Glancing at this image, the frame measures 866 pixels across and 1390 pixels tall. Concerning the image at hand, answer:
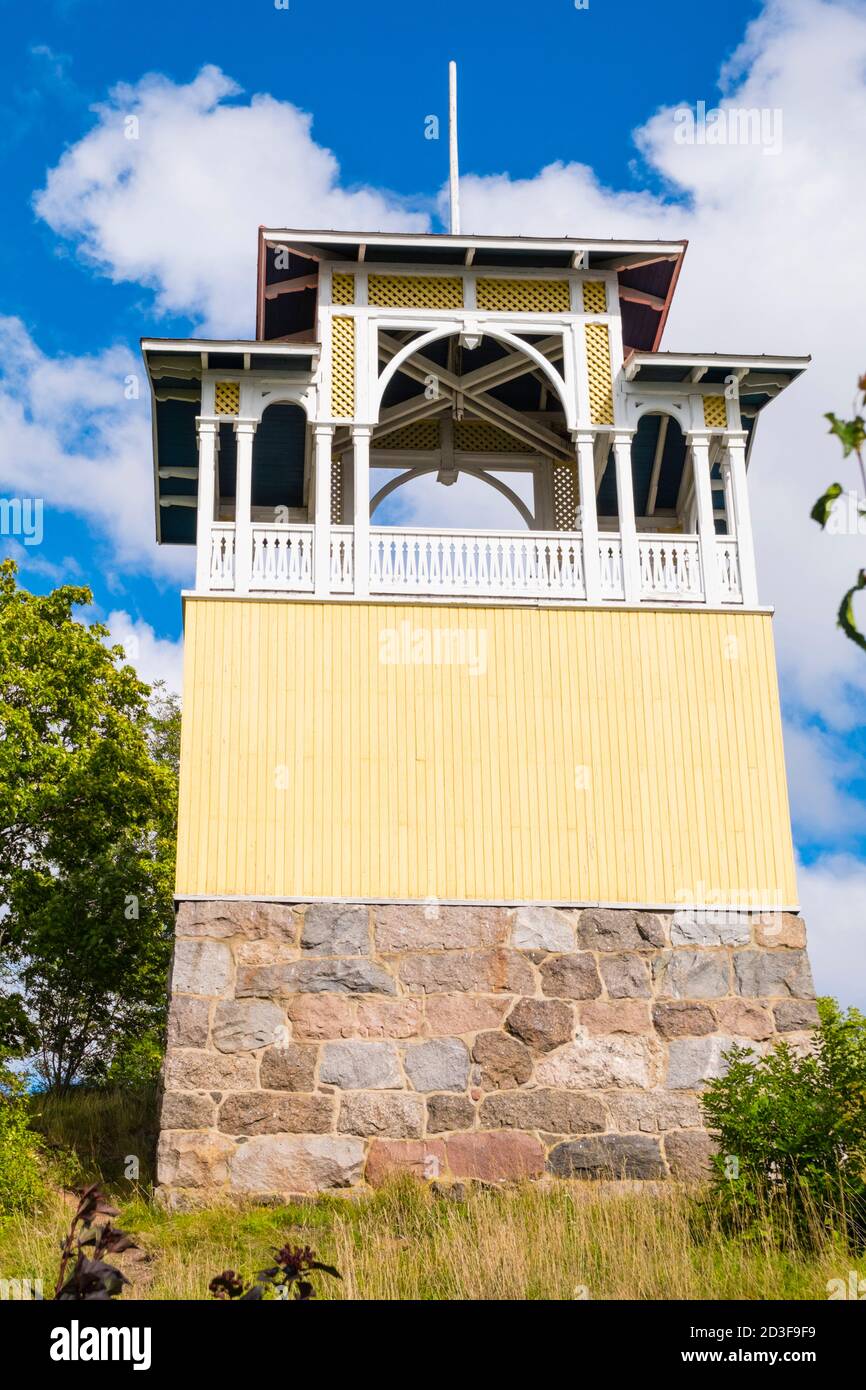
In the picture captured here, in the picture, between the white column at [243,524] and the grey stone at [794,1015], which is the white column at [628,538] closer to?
the white column at [243,524]

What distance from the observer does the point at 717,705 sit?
628 inches

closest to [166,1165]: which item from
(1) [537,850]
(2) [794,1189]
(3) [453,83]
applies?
(1) [537,850]

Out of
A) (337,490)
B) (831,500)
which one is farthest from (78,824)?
(831,500)

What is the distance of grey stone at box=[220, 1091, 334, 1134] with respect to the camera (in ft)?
46.4

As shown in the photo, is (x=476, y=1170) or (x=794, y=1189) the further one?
(x=476, y=1170)

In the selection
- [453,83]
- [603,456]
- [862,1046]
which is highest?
[453,83]

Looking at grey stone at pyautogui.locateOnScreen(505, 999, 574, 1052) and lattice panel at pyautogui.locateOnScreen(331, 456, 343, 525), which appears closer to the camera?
grey stone at pyautogui.locateOnScreen(505, 999, 574, 1052)

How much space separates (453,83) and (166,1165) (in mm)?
13730

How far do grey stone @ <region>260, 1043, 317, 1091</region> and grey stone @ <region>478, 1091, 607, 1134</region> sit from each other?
1687 millimetres

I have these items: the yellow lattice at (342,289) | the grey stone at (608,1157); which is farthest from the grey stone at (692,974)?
the yellow lattice at (342,289)

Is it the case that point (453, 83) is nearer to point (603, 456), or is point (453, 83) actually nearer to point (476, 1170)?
point (603, 456)

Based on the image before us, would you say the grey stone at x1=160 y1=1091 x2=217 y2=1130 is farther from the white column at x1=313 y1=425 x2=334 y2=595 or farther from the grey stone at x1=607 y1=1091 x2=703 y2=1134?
the white column at x1=313 y1=425 x2=334 y2=595

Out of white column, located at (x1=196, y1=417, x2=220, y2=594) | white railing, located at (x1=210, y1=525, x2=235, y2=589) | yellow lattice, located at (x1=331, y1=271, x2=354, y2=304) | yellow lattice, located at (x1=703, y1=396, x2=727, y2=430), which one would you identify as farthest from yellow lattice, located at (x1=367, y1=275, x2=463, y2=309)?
white railing, located at (x1=210, y1=525, x2=235, y2=589)

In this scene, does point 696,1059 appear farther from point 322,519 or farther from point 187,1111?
point 322,519
